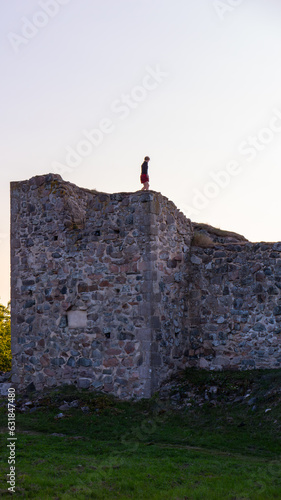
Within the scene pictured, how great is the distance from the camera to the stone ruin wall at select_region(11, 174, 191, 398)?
14.0 m

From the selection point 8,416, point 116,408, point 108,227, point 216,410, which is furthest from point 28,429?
point 108,227

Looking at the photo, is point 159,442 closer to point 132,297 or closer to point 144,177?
point 132,297

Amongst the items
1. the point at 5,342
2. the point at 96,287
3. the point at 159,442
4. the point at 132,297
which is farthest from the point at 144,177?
the point at 5,342

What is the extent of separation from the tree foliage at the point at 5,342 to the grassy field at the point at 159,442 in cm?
1092

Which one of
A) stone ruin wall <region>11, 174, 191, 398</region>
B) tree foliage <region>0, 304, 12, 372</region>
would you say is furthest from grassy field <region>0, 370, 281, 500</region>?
tree foliage <region>0, 304, 12, 372</region>

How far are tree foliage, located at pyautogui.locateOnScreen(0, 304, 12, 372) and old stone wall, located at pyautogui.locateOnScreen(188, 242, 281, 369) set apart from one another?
1287 centimetres

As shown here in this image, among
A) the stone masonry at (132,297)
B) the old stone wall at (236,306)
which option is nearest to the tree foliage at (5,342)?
the stone masonry at (132,297)

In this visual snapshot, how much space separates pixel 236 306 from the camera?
14.5 meters

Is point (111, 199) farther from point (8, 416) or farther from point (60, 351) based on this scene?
point (8, 416)

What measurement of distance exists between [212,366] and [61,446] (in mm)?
5119

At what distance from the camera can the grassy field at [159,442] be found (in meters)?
8.17

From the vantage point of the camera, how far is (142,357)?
45.3 ft

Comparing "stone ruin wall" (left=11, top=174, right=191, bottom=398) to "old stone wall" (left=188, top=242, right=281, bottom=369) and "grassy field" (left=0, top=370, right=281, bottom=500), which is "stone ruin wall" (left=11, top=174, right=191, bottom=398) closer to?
"old stone wall" (left=188, top=242, right=281, bottom=369)

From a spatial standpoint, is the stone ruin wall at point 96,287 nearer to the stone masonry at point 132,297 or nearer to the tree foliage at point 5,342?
the stone masonry at point 132,297
